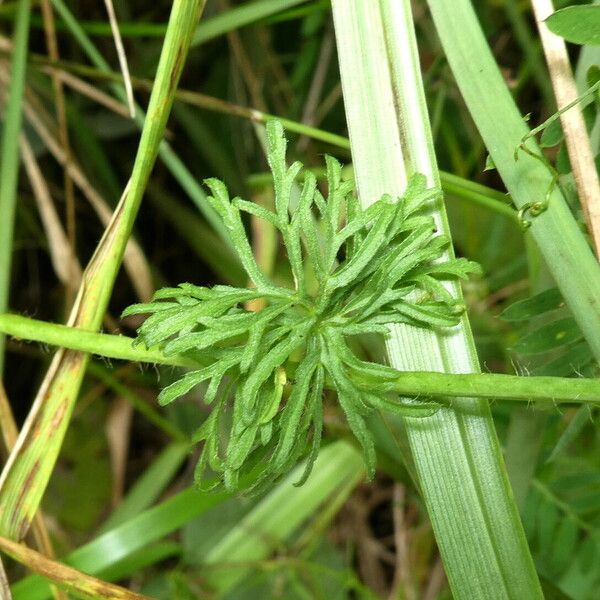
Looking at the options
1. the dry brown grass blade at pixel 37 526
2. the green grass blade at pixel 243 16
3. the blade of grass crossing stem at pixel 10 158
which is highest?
the green grass blade at pixel 243 16

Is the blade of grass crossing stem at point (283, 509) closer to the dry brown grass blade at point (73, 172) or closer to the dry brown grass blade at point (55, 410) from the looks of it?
the dry brown grass blade at point (73, 172)

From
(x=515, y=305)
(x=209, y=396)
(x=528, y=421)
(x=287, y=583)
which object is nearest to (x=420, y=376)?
(x=209, y=396)

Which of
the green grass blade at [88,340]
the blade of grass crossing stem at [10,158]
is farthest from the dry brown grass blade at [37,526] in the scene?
the green grass blade at [88,340]

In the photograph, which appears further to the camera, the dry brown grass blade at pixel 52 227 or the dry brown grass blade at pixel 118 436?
the dry brown grass blade at pixel 118 436

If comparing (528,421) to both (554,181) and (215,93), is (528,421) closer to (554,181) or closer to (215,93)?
(554,181)

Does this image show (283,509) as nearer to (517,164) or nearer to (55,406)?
(55,406)

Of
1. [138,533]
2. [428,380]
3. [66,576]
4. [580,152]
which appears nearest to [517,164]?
[580,152]
